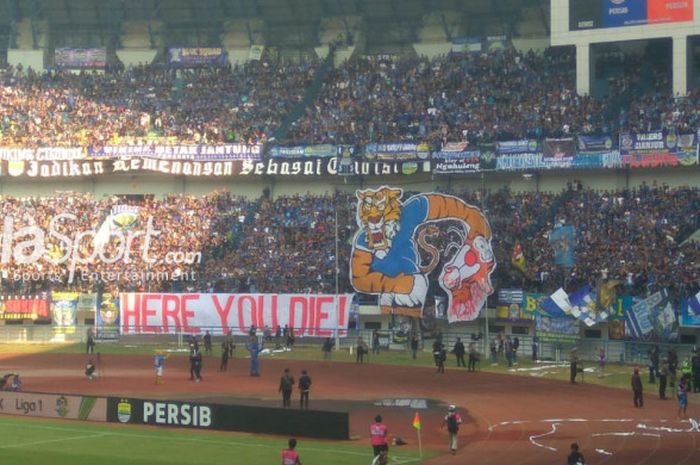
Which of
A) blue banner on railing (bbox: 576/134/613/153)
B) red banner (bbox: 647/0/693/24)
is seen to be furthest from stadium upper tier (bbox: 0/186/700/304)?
red banner (bbox: 647/0/693/24)

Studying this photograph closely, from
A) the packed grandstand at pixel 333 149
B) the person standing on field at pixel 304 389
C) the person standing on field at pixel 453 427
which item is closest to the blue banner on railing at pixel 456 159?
the packed grandstand at pixel 333 149

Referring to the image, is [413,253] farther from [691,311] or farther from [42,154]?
[42,154]

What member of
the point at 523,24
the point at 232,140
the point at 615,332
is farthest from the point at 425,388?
the point at 523,24

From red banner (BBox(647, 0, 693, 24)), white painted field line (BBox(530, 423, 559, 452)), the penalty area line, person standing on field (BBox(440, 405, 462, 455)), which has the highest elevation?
red banner (BBox(647, 0, 693, 24))

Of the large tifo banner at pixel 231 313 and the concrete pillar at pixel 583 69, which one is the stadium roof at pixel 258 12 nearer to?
the concrete pillar at pixel 583 69

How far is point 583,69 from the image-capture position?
72.9 m

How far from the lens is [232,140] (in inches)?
3135

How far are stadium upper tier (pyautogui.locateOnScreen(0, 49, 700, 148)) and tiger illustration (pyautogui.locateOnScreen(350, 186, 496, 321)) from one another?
7613 millimetres

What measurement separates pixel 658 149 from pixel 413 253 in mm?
14372

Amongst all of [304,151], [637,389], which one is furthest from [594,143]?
[637,389]

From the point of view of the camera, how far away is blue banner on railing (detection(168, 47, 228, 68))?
87.9m

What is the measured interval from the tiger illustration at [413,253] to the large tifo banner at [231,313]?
2260mm

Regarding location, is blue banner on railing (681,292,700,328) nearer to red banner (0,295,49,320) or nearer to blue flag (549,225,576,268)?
blue flag (549,225,576,268)

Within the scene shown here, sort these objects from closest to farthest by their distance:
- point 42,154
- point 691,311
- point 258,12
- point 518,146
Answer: point 691,311 < point 518,146 < point 42,154 < point 258,12
